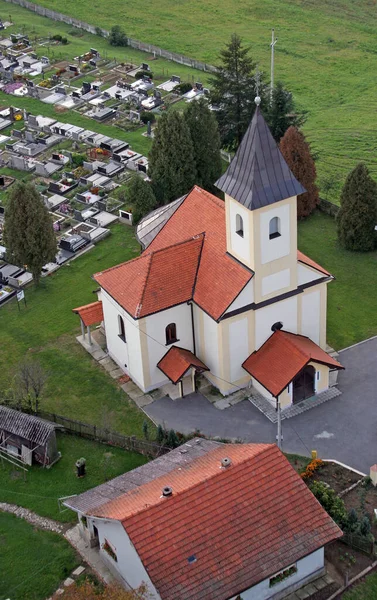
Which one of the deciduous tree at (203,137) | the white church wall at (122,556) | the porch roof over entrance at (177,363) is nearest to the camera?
the white church wall at (122,556)

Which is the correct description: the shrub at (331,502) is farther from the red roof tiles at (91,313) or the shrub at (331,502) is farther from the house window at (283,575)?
the red roof tiles at (91,313)

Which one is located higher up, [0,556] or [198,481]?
[198,481]

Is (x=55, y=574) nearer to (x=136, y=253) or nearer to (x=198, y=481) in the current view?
(x=198, y=481)

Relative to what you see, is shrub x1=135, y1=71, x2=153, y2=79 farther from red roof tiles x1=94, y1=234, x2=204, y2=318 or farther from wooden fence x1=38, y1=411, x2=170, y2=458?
wooden fence x1=38, y1=411, x2=170, y2=458

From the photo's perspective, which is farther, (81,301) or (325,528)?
(81,301)

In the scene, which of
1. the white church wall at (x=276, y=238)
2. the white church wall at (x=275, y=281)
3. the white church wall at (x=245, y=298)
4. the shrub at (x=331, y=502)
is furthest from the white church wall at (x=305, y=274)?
the shrub at (x=331, y=502)

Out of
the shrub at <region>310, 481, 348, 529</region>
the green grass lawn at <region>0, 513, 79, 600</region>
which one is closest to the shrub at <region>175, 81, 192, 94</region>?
the shrub at <region>310, 481, 348, 529</region>

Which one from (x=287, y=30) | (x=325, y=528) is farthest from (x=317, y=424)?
(x=287, y=30)
